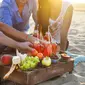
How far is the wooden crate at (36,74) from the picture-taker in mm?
2965

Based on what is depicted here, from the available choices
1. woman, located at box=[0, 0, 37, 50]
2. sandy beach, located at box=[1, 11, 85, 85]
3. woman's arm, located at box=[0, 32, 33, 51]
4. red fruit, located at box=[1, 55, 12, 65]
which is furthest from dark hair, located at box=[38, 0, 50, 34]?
red fruit, located at box=[1, 55, 12, 65]

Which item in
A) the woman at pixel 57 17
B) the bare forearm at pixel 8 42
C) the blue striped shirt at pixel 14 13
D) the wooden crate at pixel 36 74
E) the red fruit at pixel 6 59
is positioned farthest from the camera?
the woman at pixel 57 17

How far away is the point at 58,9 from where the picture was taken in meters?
3.98

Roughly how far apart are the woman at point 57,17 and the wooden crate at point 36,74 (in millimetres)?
581

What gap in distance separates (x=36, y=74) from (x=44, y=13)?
116cm

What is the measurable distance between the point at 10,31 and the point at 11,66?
1.78 feet

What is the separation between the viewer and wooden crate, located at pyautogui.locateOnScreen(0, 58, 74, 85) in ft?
9.73

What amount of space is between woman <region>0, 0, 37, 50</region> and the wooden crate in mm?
301

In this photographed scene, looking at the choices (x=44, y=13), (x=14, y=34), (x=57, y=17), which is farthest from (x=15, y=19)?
(x=57, y=17)

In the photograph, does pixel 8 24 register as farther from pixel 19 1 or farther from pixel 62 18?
pixel 62 18

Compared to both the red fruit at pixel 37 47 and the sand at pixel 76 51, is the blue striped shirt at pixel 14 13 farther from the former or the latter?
the sand at pixel 76 51

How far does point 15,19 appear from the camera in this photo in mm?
3756

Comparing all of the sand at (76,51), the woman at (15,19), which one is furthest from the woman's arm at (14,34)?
the sand at (76,51)

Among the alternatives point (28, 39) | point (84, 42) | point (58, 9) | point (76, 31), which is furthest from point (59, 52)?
point (76, 31)
